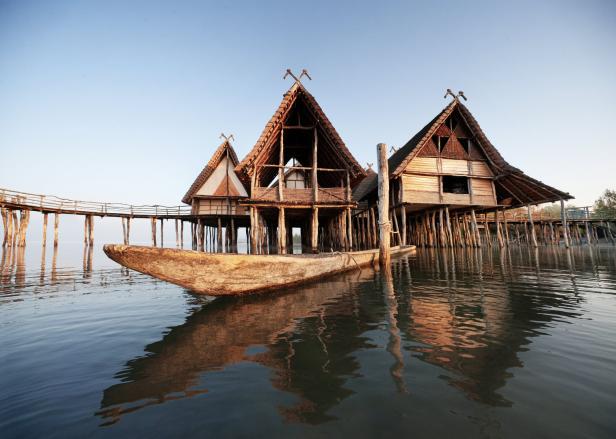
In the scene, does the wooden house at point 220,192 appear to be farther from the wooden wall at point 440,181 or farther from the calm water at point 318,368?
the calm water at point 318,368

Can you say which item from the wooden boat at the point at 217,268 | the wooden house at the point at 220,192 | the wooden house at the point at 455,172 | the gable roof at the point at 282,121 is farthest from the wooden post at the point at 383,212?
the wooden house at the point at 220,192

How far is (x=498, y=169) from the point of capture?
645 inches

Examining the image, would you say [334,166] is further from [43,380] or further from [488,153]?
[43,380]

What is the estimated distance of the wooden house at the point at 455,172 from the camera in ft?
50.9

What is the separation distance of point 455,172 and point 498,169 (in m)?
2.69

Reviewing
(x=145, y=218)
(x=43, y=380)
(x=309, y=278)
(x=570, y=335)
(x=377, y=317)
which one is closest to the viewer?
(x=43, y=380)

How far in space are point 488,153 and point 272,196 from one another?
1434 centimetres

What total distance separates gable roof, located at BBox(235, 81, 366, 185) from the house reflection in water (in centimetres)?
797

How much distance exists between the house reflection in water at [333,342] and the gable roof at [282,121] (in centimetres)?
797

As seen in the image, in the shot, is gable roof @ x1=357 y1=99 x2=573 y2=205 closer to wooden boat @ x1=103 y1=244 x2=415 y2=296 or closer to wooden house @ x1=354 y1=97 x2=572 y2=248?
wooden house @ x1=354 y1=97 x2=572 y2=248

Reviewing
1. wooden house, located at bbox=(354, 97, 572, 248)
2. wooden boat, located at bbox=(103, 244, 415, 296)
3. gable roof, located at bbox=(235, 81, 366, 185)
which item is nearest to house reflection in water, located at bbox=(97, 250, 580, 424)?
wooden boat, located at bbox=(103, 244, 415, 296)

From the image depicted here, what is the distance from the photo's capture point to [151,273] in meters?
3.53

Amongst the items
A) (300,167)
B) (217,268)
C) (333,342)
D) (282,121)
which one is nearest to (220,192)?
(282,121)

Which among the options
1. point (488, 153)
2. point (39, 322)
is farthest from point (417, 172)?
point (39, 322)
